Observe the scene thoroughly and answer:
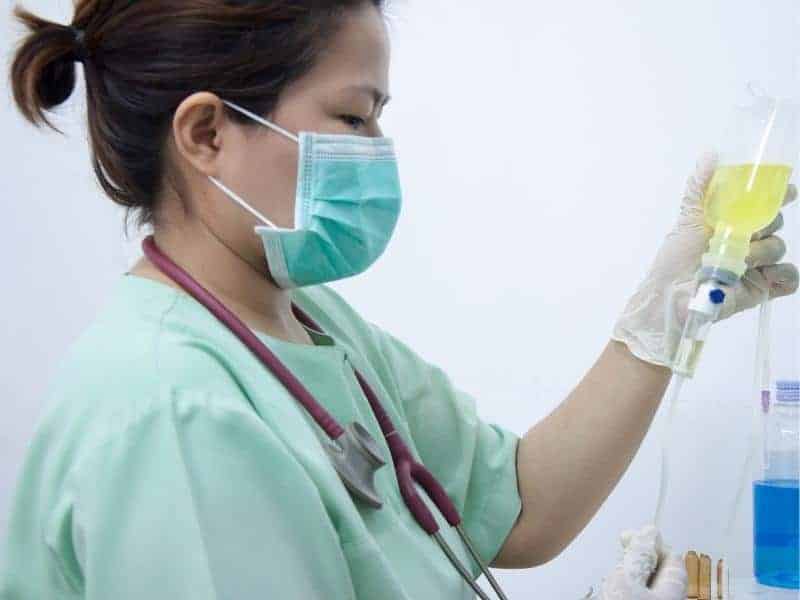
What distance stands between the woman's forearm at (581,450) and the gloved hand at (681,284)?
0.02 metres

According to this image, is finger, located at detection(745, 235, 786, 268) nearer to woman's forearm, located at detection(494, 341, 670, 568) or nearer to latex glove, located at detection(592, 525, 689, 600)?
woman's forearm, located at detection(494, 341, 670, 568)

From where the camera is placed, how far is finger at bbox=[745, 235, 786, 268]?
1.09 meters

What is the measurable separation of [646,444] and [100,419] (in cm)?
113

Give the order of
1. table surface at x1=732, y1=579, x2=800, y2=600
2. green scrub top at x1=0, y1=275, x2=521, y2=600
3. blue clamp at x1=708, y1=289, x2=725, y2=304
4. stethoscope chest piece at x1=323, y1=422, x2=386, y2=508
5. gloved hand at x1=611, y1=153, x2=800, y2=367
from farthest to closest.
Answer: table surface at x1=732, y1=579, x2=800, y2=600 → gloved hand at x1=611, y1=153, x2=800, y2=367 → blue clamp at x1=708, y1=289, x2=725, y2=304 → stethoscope chest piece at x1=323, y1=422, x2=386, y2=508 → green scrub top at x1=0, y1=275, x2=521, y2=600

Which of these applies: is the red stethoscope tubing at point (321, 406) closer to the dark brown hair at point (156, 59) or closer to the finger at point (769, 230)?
the dark brown hair at point (156, 59)

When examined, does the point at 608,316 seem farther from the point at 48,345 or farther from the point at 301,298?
the point at 48,345

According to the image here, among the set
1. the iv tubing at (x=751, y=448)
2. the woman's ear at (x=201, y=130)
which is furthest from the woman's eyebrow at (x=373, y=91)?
the iv tubing at (x=751, y=448)

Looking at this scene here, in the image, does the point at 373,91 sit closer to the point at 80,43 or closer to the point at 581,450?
the point at 80,43

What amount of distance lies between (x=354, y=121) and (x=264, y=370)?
28 centimetres

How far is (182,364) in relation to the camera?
31.9 inches

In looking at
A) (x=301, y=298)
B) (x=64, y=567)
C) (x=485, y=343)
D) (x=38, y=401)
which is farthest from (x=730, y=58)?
(x=38, y=401)

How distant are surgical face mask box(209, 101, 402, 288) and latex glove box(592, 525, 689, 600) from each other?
1.38 ft

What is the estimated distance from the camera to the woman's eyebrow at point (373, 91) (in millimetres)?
986

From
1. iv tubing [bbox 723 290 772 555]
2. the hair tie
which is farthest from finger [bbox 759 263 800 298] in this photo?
the hair tie
